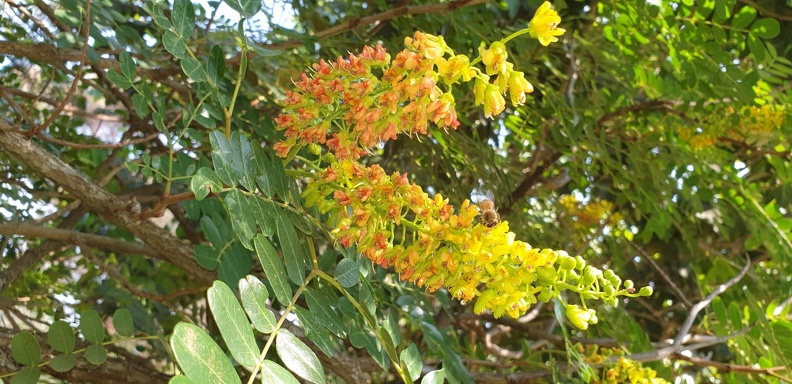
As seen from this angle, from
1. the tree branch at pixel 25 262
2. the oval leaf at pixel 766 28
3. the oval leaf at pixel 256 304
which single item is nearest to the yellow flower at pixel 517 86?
the oval leaf at pixel 256 304

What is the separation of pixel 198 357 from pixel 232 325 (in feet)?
0.34

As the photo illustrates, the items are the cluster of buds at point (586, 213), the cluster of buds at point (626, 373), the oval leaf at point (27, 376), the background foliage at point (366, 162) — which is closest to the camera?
the background foliage at point (366, 162)

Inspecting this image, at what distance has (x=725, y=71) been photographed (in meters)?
1.87

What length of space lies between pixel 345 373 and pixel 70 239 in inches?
25.1

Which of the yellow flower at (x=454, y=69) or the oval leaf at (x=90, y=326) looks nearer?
A: the yellow flower at (x=454, y=69)

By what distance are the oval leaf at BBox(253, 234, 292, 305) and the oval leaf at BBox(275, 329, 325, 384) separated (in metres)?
0.06

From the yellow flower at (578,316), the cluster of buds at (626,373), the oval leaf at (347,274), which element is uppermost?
the oval leaf at (347,274)

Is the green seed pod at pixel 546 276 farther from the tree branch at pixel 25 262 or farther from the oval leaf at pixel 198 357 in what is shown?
the tree branch at pixel 25 262

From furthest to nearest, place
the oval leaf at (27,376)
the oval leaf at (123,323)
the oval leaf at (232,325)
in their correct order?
the oval leaf at (123,323)
the oval leaf at (27,376)
the oval leaf at (232,325)

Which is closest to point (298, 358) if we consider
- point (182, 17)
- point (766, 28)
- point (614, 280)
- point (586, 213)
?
point (614, 280)

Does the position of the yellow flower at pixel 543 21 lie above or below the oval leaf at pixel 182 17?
below

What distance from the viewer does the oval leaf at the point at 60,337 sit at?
1369mm

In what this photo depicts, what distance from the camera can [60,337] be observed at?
137cm

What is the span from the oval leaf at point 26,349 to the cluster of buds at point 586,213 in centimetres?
192
